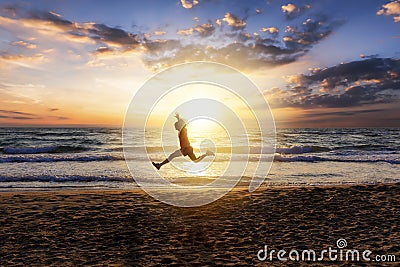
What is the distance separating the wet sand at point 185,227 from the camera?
6711 millimetres

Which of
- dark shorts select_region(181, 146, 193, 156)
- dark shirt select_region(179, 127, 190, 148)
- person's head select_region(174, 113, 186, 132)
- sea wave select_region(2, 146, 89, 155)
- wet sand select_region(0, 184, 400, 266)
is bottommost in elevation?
wet sand select_region(0, 184, 400, 266)

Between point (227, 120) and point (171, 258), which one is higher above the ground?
point (227, 120)

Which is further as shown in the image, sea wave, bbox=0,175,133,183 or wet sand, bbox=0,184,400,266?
Answer: sea wave, bbox=0,175,133,183

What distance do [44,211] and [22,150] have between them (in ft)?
115

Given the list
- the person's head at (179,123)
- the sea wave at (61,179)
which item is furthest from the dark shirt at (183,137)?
the sea wave at (61,179)

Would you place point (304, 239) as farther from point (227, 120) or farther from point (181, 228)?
point (227, 120)

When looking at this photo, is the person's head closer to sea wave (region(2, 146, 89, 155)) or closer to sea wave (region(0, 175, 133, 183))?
sea wave (region(0, 175, 133, 183))

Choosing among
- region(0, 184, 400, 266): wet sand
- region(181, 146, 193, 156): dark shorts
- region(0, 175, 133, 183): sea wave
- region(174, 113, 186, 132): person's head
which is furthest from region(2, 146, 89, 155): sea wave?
region(174, 113, 186, 132): person's head

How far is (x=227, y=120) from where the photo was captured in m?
9.35

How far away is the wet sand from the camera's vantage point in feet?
22.0

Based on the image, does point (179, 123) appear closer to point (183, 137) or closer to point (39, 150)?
point (183, 137)

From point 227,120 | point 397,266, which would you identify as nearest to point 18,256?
point 227,120

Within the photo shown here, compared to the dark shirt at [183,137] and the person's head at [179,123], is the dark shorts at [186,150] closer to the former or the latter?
the dark shirt at [183,137]

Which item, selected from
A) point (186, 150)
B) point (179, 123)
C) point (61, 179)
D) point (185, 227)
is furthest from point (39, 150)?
point (185, 227)
